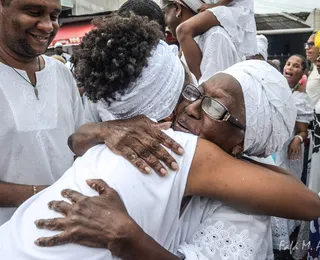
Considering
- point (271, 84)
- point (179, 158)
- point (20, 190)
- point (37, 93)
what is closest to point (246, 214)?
point (179, 158)

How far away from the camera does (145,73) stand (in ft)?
5.38

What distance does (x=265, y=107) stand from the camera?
1796 mm

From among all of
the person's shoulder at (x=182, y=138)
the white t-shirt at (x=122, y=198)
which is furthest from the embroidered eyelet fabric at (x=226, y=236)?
the person's shoulder at (x=182, y=138)

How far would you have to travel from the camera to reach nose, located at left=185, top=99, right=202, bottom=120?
6.14ft

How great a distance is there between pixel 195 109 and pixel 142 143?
1.12ft

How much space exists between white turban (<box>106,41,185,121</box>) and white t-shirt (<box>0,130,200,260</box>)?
0.56 feet

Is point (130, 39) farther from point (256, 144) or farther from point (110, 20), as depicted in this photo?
point (256, 144)

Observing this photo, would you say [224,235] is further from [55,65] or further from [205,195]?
[55,65]

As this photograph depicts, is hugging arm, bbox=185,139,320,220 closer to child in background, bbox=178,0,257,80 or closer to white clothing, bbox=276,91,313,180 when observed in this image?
child in background, bbox=178,0,257,80

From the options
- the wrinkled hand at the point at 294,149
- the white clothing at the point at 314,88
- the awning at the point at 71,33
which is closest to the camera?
the wrinkled hand at the point at 294,149

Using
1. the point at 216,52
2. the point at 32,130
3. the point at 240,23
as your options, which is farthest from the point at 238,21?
the point at 32,130

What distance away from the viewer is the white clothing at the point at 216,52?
3.38 m

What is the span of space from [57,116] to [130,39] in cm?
95

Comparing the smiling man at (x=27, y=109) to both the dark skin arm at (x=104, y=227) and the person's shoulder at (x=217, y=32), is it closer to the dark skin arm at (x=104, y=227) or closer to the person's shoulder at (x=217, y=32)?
the dark skin arm at (x=104, y=227)
